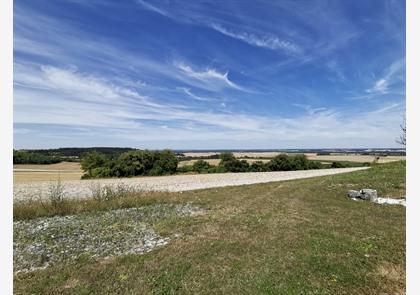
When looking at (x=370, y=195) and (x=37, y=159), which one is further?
(x=37, y=159)

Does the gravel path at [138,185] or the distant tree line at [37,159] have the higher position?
the distant tree line at [37,159]

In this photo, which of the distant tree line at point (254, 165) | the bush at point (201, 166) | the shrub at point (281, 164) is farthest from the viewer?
the shrub at point (281, 164)

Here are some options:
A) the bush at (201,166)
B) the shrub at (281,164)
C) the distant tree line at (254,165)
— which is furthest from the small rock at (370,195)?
the shrub at (281,164)

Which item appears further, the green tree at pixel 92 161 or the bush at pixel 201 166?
the bush at pixel 201 166

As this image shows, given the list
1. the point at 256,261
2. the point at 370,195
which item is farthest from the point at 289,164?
the point at 256,261

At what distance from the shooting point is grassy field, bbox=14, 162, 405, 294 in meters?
4.60

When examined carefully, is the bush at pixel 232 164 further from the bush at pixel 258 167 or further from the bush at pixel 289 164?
the bush at pixel 289 164

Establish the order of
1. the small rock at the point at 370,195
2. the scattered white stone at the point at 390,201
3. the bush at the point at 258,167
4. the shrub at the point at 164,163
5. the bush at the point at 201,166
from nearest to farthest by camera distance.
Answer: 1. the scattered white stone at the point at 390,201
2. the small rock at the point at 370,195
3. the shrub at the point at 164,163
4. the bush at the point at 201,166
5. the bush at the point at 258,167

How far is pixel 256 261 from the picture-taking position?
562cm

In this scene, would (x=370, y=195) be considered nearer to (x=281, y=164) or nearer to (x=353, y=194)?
(x=353, y=194)

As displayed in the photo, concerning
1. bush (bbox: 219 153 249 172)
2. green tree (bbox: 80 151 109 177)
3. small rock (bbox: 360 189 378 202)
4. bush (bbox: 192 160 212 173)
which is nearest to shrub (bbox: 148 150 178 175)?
bush (bbox: 192 160 212 173)

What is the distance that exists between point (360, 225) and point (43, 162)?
61685 millimetres

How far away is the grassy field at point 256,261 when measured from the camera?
181 inches
